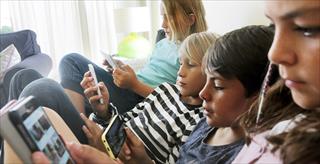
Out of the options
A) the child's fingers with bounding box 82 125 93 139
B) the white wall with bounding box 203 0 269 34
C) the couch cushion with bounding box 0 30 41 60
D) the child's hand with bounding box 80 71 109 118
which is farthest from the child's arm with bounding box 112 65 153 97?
the couch cushion with bounding box 0 30 41 60

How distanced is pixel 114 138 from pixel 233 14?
4.62ft

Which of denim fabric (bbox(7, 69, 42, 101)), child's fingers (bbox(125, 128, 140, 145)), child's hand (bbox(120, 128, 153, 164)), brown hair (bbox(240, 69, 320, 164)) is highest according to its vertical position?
brown hair (bbox(240, 69, 320, 164))

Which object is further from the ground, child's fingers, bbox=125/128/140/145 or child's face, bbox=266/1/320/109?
child's face, bbox=266/1/320/109

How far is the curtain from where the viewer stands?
3.07m

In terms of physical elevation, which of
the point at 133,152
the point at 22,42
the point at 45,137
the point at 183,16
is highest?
the point at 183,16

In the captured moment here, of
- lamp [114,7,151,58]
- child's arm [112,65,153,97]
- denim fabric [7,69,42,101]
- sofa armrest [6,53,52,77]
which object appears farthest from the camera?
lamp [114,7,151,58]

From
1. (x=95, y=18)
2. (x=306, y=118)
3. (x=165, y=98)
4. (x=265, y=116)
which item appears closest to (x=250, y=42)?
(x=265, y=116)

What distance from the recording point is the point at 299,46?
52 centimetres

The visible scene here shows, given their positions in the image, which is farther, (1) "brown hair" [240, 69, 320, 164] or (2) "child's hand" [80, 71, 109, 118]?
(2) "child's hand" [80, 71, 109, 118]

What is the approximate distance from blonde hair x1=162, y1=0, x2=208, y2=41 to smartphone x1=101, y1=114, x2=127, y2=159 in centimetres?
74

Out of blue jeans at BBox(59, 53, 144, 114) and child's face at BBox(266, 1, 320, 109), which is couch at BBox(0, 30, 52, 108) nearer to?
blue jeans at BBox(59, 53, 144, 114)

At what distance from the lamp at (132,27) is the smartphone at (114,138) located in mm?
1794

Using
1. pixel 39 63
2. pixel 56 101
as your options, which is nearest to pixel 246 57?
pixel 56 101

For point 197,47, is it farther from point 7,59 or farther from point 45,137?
point 7,59
